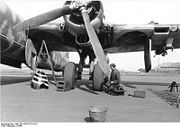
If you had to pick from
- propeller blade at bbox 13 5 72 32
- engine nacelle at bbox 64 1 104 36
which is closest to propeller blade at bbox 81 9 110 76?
engine nacelle at bbox 64 1 104 36

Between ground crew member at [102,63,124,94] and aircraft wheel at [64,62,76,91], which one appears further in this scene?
aircraft wheel at [64,62,76,91]

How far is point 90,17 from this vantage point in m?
9.60

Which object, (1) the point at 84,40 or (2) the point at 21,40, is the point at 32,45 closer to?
(2) the point at 21,40

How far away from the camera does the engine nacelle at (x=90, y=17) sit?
9.37 meters

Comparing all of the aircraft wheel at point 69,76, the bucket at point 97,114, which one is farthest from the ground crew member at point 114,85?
the bucket at point 97,114

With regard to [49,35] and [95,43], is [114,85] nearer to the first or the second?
[95,43]

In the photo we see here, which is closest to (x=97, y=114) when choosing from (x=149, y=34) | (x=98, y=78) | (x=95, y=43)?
(x=95, y=43)

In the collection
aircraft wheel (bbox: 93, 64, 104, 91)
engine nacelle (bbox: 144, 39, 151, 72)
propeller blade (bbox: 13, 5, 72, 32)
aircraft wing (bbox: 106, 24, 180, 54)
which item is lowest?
aircraft wheel (bbox: 93, 64, 104, 91)

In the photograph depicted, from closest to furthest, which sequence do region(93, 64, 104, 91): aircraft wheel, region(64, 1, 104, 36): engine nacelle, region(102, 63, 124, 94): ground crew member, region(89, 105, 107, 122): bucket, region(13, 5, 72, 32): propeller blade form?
region(89, 105, 107, 122): bucket
region(102, 63, 124, 94): ground crew member
region(13, 5, 72, 32): propeller blade
region(64, 1, 104, 36): engine nacelle
region(93, 64, 104, 91): aircraft wheel

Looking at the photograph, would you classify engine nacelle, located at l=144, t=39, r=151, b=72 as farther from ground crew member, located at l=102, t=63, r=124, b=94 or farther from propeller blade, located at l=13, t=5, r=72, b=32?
propeller blade, located at l=13, t=5, r=72, b=32

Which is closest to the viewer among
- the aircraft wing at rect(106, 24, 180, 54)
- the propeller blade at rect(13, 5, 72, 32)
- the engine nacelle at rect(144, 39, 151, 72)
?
the propeller blade at rect(13, 5, 72, 32)

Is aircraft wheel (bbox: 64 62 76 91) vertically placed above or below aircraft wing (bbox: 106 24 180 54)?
below

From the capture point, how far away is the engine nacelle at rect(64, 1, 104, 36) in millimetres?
9367

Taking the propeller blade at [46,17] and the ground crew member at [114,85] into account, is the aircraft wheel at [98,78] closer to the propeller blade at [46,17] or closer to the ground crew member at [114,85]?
the ground crew member at [114,85]
